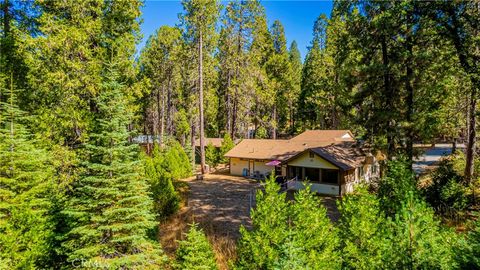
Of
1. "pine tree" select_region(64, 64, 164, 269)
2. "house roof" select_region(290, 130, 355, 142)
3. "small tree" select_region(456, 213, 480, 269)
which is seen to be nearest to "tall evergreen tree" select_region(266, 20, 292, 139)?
"house roof" select_region(290, 130, 355, 142)

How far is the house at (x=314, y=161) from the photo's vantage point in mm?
20547

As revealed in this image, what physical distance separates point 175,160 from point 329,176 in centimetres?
1303

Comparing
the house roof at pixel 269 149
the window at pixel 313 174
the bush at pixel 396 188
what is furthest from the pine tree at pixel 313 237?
the house roof at pixel 269 149

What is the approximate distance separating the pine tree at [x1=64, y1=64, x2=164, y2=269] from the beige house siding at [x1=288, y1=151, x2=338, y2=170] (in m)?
15.7

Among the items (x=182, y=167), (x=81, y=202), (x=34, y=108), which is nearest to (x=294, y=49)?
(x=182, y=167)

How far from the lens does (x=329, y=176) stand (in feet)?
68.2

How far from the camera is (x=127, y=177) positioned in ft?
23.9

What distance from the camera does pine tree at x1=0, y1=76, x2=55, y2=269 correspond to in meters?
7.38

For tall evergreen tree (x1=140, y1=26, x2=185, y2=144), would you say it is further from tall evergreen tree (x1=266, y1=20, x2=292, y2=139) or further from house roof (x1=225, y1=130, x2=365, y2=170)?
tall evergreen tree (x1=266, y1=20, x2=292, y2=139)

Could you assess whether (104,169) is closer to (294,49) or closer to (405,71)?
(405,71)

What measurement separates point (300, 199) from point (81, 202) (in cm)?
559

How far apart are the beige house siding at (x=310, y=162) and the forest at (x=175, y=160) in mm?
5072

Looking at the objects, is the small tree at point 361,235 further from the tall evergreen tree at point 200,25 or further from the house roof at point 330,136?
the house roof at point 330,136

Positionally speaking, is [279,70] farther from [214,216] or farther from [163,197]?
[163,197]
